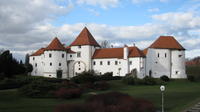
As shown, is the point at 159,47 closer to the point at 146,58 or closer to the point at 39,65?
the point at 146,58

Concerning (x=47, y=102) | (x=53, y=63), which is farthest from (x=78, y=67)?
(x=47, y=102)

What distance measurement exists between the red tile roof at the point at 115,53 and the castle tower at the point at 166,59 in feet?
10.6

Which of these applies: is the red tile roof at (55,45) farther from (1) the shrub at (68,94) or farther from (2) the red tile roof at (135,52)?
(1) the shrub at (68,94)

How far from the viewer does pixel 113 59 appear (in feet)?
228

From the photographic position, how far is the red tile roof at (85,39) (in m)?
72.7

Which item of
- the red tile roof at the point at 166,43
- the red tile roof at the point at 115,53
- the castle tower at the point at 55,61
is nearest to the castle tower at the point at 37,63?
the castle tower at the point at 55,61

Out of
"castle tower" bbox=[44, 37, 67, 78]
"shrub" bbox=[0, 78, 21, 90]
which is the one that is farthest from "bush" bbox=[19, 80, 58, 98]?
"castle tower" bbox=[44, 37, 67, 78]

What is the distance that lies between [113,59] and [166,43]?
43.4 feet

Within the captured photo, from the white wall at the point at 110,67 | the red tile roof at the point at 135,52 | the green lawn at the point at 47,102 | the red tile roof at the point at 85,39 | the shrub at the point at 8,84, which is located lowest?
the green lawn at the point at 47,102

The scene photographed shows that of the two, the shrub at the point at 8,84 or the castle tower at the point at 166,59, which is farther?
the castle tower at the point at 166,59

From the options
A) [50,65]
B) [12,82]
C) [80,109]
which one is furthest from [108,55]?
[80,109]

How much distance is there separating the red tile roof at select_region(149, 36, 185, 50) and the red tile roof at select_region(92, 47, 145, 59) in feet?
16.4

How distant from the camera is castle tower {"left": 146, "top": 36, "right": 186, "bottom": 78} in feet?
225

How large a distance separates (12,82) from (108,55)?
114 feet
